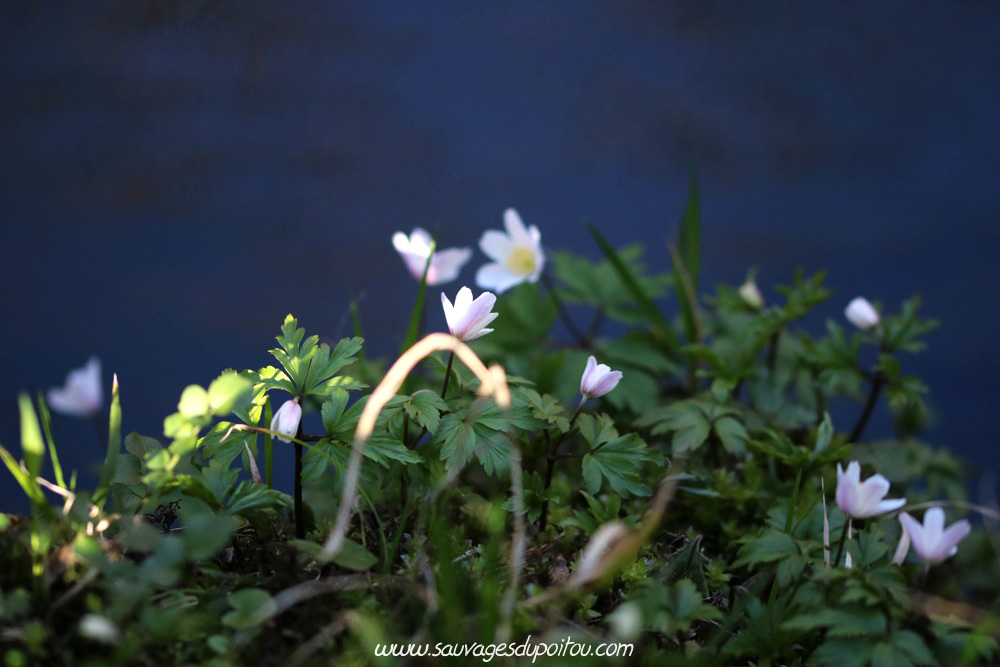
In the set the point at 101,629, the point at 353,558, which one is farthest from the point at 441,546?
the point at 101,629

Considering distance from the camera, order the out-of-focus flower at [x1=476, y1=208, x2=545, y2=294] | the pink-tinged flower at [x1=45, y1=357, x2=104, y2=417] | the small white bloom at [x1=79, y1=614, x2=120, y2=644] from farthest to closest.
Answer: the out-of-focus flower at [x1=476, y1=208, x2=545, y2=294]
the pink-tinged flower at [x1=45, y1=357, x2=104, y2=417]
the small white bloom at [x1=79, y1=614, x2=120, y2=644]

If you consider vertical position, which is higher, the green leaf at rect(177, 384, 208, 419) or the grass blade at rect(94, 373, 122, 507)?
the green leaf at rect(177, 384, 208, 419)

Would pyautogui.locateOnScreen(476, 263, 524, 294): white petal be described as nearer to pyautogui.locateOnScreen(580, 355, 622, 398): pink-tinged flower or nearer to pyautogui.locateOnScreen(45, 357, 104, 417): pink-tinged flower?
pyautogui.locateOnScreen(580, 355, 622, 398): pink-tinged flower

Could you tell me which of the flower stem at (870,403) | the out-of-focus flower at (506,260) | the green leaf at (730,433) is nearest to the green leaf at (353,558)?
the green leaf at (730,433)

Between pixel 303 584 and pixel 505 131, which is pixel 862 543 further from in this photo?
pixel 505 131

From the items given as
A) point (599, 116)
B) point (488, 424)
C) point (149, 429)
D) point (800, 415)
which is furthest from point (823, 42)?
point (149, 429)

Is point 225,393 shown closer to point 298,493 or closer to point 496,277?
point 298,493

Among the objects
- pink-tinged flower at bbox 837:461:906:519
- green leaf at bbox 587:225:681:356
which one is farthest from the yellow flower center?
pink-tinged flower at bbox 837:461:906:519

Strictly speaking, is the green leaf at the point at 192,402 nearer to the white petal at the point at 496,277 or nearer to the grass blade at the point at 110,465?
the grass blade at the point at 110,465
